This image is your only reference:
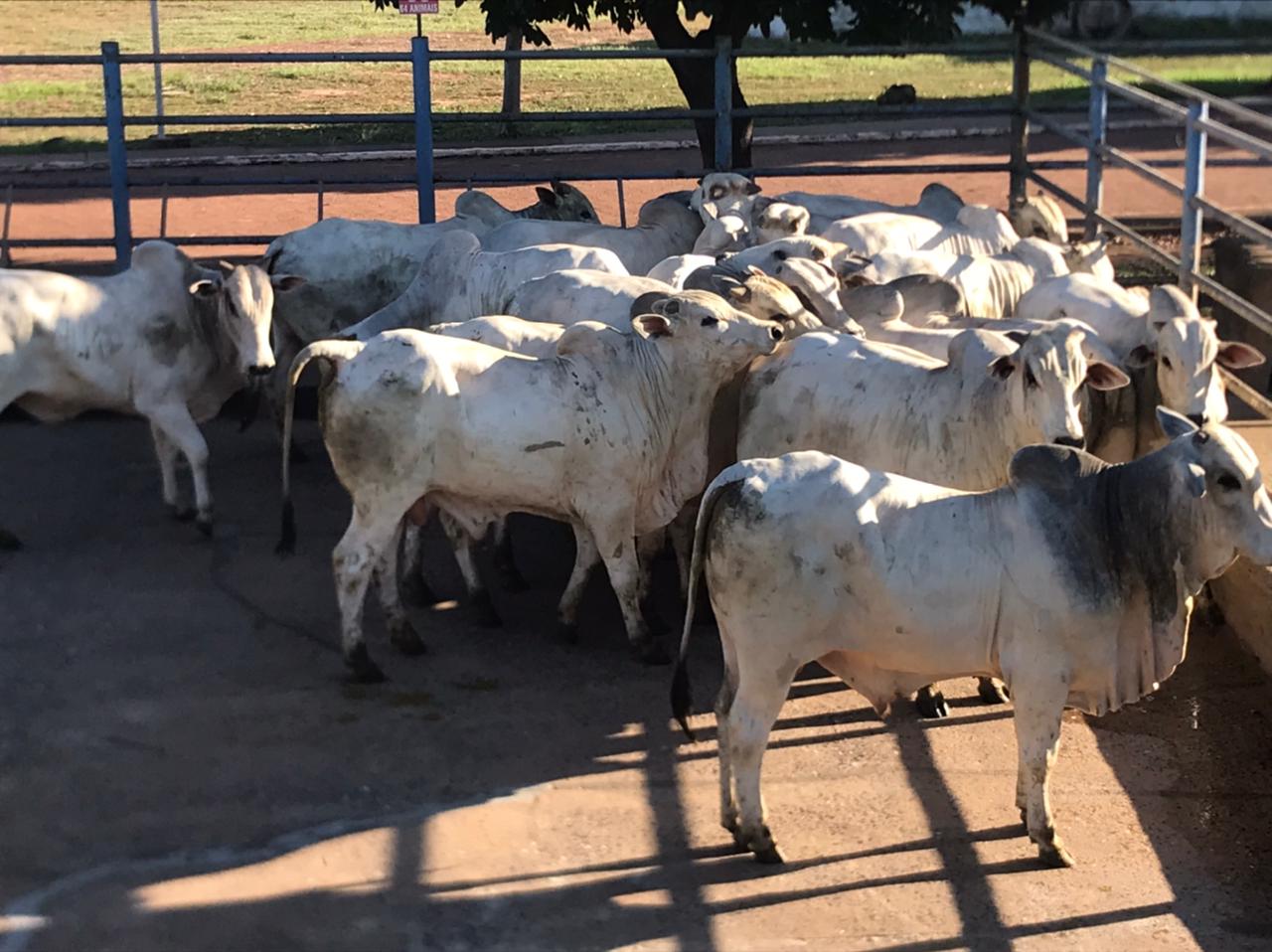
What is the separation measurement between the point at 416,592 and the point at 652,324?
1766mm

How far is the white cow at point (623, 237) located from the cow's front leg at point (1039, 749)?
4.64m

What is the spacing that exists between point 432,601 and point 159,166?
9.08m

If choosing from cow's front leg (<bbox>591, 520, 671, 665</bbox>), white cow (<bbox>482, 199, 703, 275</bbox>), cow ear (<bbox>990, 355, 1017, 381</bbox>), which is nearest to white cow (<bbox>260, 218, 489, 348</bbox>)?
white cow (<bbox>482, 199, 703, 275</bbox>)

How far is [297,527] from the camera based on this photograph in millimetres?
9188

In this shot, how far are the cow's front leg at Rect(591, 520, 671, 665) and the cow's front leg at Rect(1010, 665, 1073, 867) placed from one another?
2.00 m

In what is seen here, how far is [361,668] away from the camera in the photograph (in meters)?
7.31

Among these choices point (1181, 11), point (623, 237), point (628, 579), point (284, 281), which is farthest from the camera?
point (1181, 11)

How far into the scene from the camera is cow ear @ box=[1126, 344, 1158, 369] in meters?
7.63


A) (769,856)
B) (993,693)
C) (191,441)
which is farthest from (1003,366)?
(191,441)

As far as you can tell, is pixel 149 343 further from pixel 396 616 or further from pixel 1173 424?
pixel 1173 424

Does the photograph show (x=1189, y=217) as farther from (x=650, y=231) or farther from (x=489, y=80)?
(x=489, y=80)

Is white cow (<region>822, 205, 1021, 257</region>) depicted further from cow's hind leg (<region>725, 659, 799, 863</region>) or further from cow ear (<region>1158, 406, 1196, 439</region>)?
cow's hind leg (<region>725, 659, 799, 863</region>)

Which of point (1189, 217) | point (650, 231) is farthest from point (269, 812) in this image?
point (1189, 217)

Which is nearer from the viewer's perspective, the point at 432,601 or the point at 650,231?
the point at 432,601
